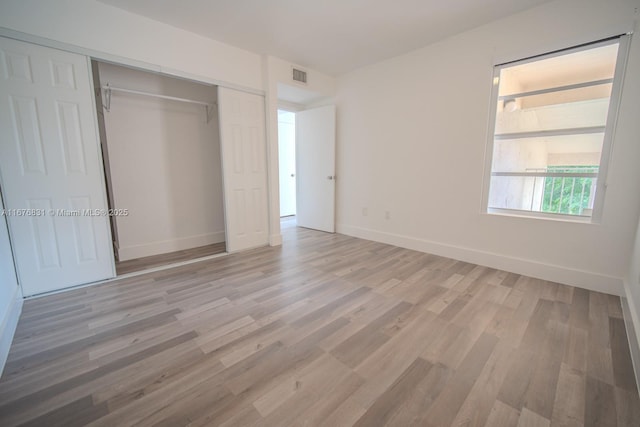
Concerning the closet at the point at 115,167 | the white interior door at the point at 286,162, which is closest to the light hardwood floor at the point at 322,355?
the closet at the point at 115,167

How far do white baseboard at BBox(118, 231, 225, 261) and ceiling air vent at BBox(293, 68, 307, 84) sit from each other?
8.61 feet

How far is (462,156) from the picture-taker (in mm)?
3109

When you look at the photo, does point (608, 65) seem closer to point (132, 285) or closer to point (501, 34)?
point (501, 34)

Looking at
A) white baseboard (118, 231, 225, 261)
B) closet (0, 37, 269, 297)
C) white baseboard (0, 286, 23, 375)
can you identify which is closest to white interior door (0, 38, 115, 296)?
closet (0, 37, 269, 297)

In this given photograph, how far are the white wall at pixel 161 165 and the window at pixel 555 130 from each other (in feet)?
12.3

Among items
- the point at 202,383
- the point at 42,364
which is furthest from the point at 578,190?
the point at 42,364

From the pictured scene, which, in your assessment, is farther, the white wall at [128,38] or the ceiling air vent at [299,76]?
the ceiling air vent at [299,76]

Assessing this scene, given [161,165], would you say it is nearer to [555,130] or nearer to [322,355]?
[322,355]

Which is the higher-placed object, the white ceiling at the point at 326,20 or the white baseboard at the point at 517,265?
the white ceiling at the point at 326,20

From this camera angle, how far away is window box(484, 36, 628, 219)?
7.71 ft

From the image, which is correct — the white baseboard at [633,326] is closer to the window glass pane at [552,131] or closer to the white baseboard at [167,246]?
the window glass pane at [552,131]

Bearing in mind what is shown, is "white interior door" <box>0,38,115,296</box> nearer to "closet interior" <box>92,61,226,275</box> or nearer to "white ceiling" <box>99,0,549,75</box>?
"closet interior" <box>92,61,226,275</box>

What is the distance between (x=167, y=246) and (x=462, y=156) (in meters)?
4.02

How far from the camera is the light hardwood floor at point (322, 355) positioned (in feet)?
4.01
